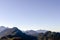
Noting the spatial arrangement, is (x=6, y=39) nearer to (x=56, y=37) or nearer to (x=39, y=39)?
(x=39, y=39)

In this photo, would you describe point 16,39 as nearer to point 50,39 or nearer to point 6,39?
point 6,39

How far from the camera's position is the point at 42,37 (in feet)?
147

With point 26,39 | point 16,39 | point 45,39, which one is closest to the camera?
point 16,39

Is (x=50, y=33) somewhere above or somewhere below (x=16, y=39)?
above

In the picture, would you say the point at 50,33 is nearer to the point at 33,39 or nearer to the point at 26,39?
the point at 33,39

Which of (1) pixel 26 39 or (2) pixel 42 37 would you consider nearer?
(1) pixel 26 39

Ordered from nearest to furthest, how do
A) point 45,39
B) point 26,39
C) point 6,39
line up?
1. point 6,39
2. point 26,39
3. point 45,39

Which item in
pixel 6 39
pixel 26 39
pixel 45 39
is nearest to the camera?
pixel 6 39

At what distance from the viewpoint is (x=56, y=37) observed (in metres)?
41.8

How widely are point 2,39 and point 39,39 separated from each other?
46.4 feet

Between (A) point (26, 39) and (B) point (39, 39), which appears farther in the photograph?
(B) point (39, 39)

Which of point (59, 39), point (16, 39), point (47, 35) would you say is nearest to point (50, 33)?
point (47, 35)

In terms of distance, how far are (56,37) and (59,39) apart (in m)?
1.28

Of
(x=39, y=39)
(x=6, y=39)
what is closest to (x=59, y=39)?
(x=39, y=39)
